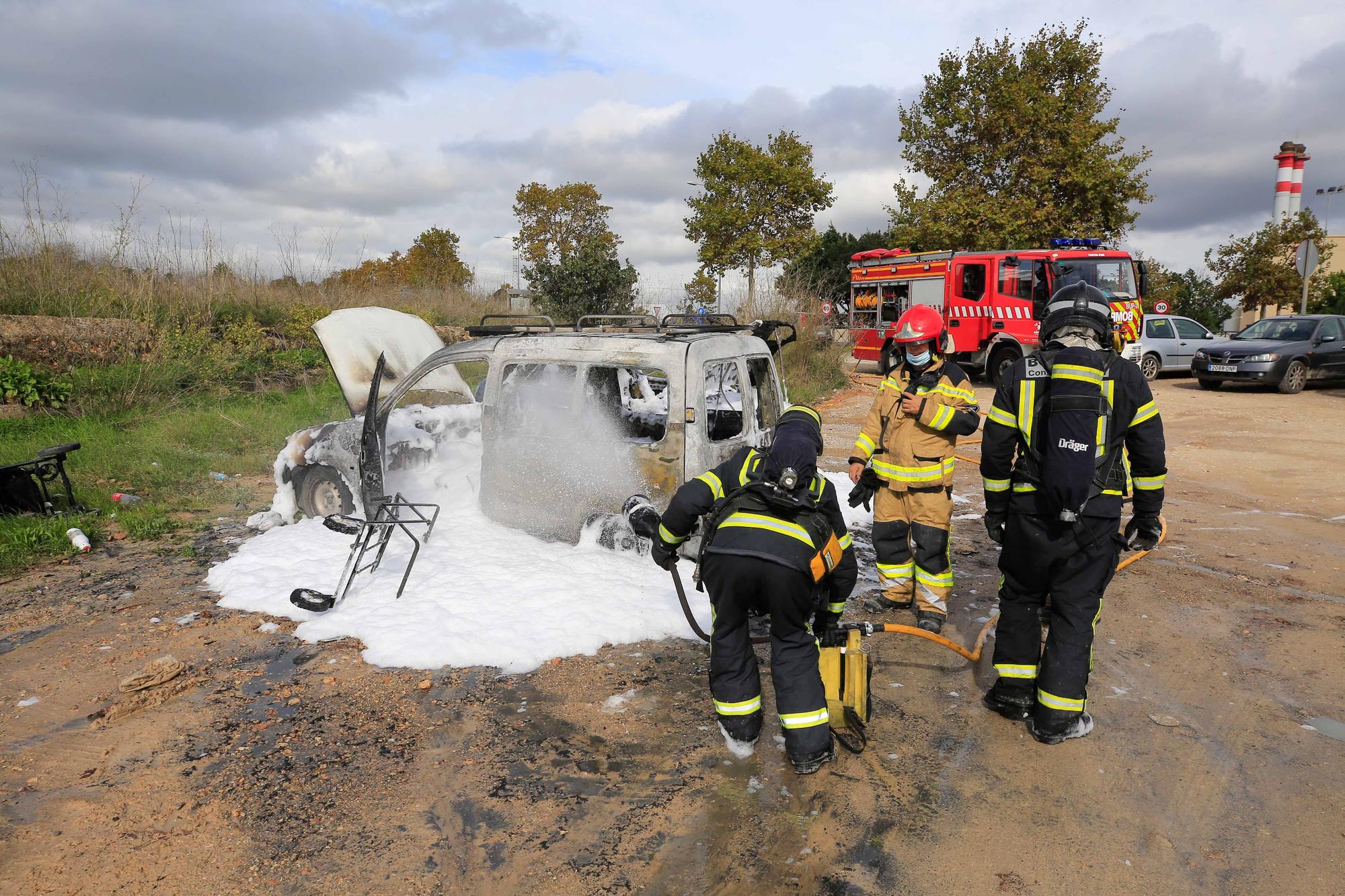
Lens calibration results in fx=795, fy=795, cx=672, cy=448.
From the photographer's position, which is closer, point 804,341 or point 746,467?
point 746,467

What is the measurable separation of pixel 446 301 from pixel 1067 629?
60.9ft

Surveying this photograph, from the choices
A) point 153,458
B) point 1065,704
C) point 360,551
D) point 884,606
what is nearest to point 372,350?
point 360,551

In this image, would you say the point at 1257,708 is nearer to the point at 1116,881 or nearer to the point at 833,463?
the point at 1116,881

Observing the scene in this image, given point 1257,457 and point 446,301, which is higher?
Result: point 446,301

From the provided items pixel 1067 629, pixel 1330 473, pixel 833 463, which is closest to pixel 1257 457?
pixel 1330 473

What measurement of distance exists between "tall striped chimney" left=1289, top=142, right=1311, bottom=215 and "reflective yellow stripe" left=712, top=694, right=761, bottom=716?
148 feet

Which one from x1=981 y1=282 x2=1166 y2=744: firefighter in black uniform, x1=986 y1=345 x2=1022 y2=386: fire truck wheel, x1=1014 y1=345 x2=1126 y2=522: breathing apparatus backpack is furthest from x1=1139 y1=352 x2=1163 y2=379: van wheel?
x1=1014 y1=345 x2=1126 y2=522: breathing apparatus backpack

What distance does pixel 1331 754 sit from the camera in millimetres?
3297

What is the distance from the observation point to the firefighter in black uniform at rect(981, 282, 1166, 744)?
3248 mm

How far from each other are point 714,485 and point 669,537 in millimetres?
311

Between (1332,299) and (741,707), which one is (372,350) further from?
(1332,299)

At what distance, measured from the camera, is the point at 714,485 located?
10.4 ft

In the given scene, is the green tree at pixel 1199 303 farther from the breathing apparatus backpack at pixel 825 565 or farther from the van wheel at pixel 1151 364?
the breathing apparatus backpack at pixel 825 565

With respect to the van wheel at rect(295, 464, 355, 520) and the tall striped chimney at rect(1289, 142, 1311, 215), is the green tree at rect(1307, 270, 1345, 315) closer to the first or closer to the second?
the tall striped chimney at rect(1289, 142, 1311, 215)
